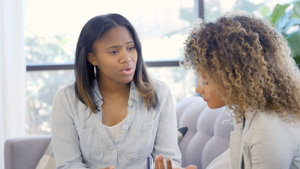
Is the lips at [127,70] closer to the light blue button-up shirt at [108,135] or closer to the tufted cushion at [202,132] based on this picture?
the light blue button-up shirt at [108,135]

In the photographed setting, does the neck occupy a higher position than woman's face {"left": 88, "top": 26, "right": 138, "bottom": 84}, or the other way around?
woman's face {"left": 88, "top": 26, "right": 138, "bottom": 84}

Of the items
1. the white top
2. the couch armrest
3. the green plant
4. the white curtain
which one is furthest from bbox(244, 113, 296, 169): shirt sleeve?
the white curtain

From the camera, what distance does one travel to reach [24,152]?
2.06 m

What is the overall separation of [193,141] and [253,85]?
2.98ft

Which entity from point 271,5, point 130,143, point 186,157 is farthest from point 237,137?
point 271,5

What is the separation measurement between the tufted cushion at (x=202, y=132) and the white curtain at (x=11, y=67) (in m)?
1.48

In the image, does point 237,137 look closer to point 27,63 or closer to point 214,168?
point 214,168

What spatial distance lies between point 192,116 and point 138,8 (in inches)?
Answer: 59.7

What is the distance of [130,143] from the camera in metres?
1.60

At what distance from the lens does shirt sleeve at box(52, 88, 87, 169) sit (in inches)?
62.5

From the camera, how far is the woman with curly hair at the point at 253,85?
103 cm

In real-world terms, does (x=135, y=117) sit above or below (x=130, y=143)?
above

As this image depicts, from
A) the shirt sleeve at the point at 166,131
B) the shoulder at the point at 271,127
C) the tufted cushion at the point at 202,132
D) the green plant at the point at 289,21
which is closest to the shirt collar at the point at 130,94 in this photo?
the shirt sleeve at the point at 166,131

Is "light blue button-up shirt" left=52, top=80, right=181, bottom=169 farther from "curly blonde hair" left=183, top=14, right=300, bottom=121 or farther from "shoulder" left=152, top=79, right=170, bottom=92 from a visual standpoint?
"curly blonde hair" left=183, top=14, right=300, bottom=121
